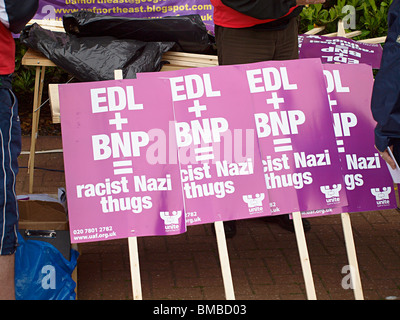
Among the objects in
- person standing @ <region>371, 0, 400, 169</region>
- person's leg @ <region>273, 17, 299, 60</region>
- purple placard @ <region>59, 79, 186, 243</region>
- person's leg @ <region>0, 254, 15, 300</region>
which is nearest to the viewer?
person standing @ <region>371, 0, 400, 169</region>

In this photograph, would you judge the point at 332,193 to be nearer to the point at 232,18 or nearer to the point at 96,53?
the point at 232,18

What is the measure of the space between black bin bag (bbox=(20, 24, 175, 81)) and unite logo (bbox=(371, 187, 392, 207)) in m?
1.80

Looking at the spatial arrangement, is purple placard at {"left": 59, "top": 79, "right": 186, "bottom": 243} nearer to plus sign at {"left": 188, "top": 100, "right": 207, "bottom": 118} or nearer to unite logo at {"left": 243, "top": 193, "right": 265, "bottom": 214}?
plus sign at {"left": 188, "top": 100, "right": 207, "bottom": 118}

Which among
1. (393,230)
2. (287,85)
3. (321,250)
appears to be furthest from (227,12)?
(393,230)

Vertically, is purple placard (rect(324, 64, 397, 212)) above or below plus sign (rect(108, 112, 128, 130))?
below

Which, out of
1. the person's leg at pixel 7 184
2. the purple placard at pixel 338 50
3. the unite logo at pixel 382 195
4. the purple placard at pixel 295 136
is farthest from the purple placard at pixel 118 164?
the purple placard at pixel 338 50

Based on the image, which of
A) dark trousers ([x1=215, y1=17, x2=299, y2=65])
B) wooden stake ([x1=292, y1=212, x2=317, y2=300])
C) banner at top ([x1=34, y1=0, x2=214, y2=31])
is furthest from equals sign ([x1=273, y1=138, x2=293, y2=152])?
banner at top ([x1=34, y1=0, x2=214, y2=31])

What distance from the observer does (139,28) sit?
4.34 meters

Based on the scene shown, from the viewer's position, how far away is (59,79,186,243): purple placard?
3021 millimetres

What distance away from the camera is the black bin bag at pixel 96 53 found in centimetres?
416

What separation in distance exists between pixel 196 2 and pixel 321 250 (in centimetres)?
275

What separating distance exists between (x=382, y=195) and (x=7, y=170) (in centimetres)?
200

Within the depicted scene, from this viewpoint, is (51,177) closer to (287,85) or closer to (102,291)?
(102,291)

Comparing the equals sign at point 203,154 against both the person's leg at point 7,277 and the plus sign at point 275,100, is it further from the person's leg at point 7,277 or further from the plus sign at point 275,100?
the person's leg at point 7,277
